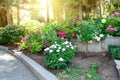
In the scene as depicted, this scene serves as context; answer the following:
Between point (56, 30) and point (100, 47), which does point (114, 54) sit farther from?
point (56, 30)

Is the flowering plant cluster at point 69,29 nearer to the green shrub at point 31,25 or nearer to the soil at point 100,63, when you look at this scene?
the soil at point 100,63

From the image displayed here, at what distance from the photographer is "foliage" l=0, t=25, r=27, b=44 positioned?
12211 millimetres

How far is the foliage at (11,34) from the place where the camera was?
12.2 m

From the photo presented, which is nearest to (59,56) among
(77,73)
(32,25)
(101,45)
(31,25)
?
(77,73)

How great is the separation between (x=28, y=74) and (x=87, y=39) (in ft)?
6.11

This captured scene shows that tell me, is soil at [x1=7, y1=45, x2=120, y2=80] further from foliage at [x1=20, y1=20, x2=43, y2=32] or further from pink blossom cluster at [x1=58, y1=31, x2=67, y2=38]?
foliage at [x1=20, y1=20, x2=43, y2=32]

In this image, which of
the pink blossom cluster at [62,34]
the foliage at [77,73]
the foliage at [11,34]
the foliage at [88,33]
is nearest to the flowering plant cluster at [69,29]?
the pink blossom cluster at [62,34]

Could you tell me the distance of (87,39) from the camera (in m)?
6.37

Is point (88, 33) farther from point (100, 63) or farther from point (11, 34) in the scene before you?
point (11, 34)

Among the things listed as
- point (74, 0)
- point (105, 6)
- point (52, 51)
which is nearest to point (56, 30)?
point (52, 51)

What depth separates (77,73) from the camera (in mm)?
4883

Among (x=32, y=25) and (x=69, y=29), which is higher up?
(x=69, y=29)

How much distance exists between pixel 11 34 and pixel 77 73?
7.92m

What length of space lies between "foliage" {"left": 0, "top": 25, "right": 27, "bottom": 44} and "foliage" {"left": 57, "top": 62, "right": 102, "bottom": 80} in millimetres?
7398
